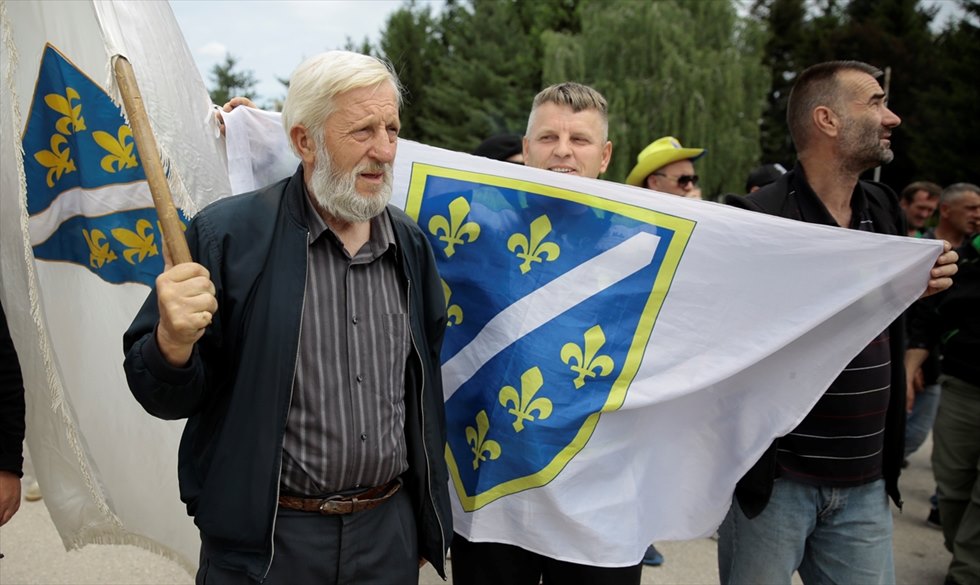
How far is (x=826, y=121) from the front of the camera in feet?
8.86

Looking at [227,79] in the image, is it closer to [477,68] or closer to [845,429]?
[477,68]

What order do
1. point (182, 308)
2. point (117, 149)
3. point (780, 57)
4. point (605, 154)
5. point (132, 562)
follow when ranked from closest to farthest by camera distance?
point (182, 308) → point (117, 149) → point (605, 154) → point (132, 562) → point (780, 57)

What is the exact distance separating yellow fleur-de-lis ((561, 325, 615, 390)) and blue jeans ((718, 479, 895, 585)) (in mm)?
759

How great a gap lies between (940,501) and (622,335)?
3377 mm

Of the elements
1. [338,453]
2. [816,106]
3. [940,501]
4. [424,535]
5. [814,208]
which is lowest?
[940,501]

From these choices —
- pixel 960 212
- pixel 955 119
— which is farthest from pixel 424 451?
pixel 955 119

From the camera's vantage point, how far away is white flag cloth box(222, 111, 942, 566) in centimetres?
238

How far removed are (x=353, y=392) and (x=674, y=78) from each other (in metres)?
26.3

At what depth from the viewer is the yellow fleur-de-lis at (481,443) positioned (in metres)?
2.45

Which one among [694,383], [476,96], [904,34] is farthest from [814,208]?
[904,34]

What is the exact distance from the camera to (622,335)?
95.5 inches

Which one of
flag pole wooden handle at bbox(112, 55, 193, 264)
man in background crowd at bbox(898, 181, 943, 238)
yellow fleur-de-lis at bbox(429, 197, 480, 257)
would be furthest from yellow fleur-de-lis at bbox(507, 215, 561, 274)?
man in background crowd at bbox(898, 181, 943, 238)

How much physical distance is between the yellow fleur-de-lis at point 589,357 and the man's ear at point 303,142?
95cm

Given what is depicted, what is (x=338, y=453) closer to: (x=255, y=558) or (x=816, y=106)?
(x=255, y=558)
